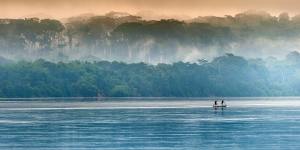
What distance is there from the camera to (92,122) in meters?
101

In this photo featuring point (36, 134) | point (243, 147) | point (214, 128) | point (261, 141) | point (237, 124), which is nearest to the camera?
point (243, 147)

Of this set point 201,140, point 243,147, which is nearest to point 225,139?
point 201,140

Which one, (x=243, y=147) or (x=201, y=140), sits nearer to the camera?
(x=243, y=147)

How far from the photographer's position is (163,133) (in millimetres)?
81688

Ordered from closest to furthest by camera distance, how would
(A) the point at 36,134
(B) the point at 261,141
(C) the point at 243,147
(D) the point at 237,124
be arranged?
(C) the point at 243,147 < (B) the point at 261,141 < (A) the point at 36,134 < (D) the point at 237,124

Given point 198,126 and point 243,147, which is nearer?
point 243,147

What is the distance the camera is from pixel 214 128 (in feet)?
290

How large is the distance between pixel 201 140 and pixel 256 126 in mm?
18829

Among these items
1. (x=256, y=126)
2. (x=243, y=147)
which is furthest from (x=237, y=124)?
(x=243, y=147)

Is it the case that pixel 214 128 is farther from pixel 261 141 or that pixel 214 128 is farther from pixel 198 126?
pixel 261 141

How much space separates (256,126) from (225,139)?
17.5 meters

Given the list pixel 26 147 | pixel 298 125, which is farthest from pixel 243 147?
pixel 298 125

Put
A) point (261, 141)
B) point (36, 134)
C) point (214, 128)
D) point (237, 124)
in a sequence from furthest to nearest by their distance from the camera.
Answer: point (237, 124)
point (214, 128)
point (36, 134)
point (261, 141)

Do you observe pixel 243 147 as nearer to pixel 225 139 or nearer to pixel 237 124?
pixel 225 139
